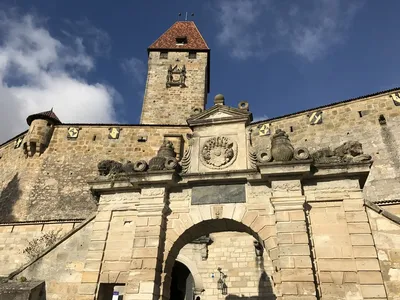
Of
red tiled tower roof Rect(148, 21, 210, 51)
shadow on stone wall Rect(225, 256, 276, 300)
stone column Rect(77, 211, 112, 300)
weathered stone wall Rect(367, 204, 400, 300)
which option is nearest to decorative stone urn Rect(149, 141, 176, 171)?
stone column Rect(77, 211, 112, 300)

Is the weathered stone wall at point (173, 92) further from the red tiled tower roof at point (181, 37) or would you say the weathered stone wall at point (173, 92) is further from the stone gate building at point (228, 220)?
the stone gate building at point (228, 220)

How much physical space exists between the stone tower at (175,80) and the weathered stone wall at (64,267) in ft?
59.9

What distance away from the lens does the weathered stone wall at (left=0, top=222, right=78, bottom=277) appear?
13875 millimetres

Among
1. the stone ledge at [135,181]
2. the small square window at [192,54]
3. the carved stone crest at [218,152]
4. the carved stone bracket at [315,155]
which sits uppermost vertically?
the small square window at [192,54]

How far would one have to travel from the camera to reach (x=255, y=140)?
18688mm

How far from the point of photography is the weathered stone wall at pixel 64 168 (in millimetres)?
18453

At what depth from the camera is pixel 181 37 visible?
3039 centimetres

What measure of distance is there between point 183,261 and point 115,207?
6.54m

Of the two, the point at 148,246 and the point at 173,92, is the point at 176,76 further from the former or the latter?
the point at 148,246

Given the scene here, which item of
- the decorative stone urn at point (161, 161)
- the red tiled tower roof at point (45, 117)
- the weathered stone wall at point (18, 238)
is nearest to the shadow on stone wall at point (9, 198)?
the red tiled tower roof at point (45, 117)

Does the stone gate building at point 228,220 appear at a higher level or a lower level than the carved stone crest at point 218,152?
lower

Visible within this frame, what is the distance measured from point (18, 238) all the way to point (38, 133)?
7.58m

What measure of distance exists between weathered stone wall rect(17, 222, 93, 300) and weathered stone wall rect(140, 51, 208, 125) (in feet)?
60.2

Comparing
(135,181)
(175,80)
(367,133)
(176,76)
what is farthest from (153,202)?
(176,76)
